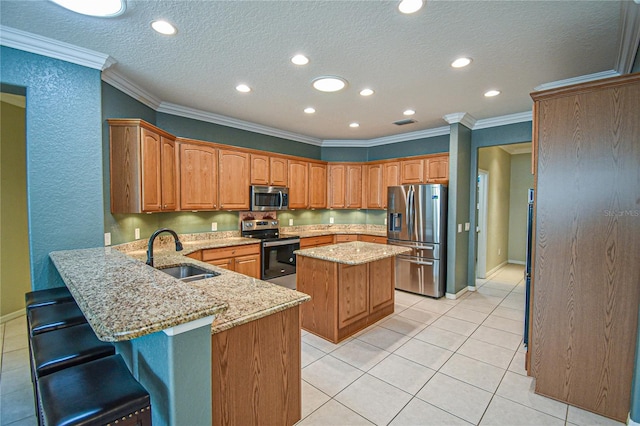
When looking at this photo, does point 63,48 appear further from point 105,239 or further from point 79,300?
point 79,300

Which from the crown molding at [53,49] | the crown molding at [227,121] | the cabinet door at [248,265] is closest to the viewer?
the crown molding at [53,49]

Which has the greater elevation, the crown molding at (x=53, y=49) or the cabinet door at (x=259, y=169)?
the crown molding at (x=53, y=49)

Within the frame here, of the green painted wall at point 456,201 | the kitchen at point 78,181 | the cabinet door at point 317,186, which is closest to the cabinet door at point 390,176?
the green painted wall at point 456,201

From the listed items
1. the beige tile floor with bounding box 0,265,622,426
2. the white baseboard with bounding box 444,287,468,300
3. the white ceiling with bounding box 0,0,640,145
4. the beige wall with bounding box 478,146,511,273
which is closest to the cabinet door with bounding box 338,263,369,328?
the beige tile floor with bounding box 0,265,622,426

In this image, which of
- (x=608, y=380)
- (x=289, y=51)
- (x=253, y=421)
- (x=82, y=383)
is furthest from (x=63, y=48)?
(x=608, y=380)

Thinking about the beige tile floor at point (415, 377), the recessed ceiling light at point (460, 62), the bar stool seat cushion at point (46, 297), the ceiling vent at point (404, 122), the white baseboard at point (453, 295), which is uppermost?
the ceiling vent at point (404, 122)

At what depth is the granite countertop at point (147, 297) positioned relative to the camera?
3.31 ft

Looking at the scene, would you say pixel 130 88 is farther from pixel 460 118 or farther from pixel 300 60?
pixel 460 118

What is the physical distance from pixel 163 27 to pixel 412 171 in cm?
417

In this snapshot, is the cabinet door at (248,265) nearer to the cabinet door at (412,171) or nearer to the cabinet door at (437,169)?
the cabinet door at (412,171)

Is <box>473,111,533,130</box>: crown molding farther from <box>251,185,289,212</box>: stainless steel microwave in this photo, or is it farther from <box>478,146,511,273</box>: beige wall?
<box>251,185,289,212</box>: stainless steel microwave

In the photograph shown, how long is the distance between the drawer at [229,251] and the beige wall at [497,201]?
4.18 m

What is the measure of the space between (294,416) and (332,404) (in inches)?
16.1

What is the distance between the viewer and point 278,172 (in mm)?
5027
